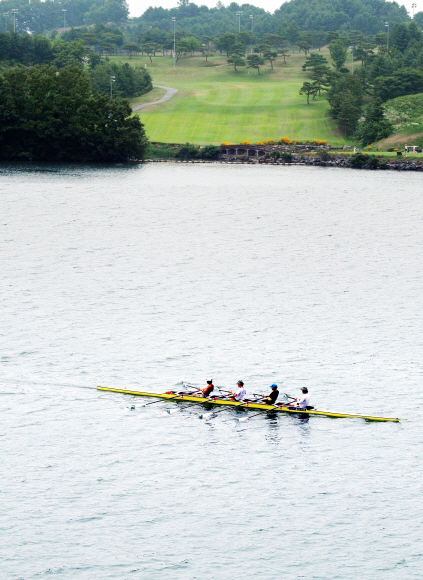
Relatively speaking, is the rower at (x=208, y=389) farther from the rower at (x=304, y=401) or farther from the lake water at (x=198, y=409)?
the rower at (x=304, y=401)

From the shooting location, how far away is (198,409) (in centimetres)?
5969

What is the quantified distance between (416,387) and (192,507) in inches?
986

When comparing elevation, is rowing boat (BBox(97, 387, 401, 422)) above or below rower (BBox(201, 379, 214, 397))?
below

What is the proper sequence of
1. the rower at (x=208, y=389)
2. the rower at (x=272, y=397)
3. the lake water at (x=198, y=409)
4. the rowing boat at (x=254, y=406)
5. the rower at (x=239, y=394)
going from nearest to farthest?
the lake water at (x=198, y=409), the rowing boat at (x=254, y=406), the rower at (x=272, y=397), the rower at (x=239, y=394), the rower at (x=208, y=389)

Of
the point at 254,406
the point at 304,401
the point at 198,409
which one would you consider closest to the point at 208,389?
the point at 198,409

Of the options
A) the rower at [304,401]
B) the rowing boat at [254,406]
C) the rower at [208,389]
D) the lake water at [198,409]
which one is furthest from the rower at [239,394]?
the rower at [304,401]

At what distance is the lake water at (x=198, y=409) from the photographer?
4416 cm

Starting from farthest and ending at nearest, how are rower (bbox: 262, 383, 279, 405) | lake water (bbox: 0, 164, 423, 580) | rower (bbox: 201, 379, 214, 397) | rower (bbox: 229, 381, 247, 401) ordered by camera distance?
rower (bbox: 201, 379, 214, 397), rower (bbox: 229, 381, 247, 401), rower (bbox: 262, 383, 279, 405), lake water (bbox: 0, 164, 423, 580)

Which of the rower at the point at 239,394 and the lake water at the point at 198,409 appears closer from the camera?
the lake water at the point at 198,409

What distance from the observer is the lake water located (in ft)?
145

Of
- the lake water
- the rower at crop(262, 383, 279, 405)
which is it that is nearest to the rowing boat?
the rower at crop(262, 383, 279, 405)

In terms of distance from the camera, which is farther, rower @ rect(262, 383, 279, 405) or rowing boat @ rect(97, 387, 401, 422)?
rower @ rect(262, 383, 279, 405)

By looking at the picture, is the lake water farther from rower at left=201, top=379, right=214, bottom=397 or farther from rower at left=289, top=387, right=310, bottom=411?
rower at left=201, top=379, right=214, bottom=397

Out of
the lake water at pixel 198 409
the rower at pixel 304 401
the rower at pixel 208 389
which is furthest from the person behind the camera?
the rower at pixel 208 389
